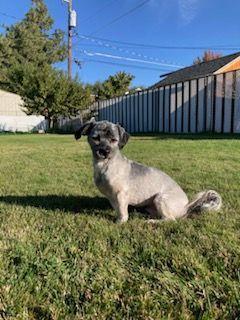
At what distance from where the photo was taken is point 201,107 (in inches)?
674

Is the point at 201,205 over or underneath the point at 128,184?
underneath

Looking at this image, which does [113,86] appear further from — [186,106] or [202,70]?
[186,106]

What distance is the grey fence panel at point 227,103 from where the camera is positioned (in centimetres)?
1527

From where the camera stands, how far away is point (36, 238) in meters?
3.13

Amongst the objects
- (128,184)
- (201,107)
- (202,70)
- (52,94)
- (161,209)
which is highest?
(202,70)

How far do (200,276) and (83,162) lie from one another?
575 centimetres

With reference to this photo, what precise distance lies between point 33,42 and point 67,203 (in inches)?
1670

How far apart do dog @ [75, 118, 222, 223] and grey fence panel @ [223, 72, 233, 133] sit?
12170mm

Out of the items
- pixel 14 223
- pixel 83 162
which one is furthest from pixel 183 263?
pixel 83 162

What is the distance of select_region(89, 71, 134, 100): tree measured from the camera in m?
35.4

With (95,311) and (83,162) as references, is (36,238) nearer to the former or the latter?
(95,311)

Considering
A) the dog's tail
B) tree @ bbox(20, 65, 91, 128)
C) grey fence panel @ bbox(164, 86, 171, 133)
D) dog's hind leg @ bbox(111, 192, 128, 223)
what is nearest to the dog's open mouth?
dog's hind leg @ bbox(111, 192, 128, 223)

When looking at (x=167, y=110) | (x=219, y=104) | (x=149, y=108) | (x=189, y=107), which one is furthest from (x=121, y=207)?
(x=149, y=108)

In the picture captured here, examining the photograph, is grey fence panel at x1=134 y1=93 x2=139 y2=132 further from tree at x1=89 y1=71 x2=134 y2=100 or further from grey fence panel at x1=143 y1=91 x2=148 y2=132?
tree at x1=89 y1=71 x2=134 y2=100
